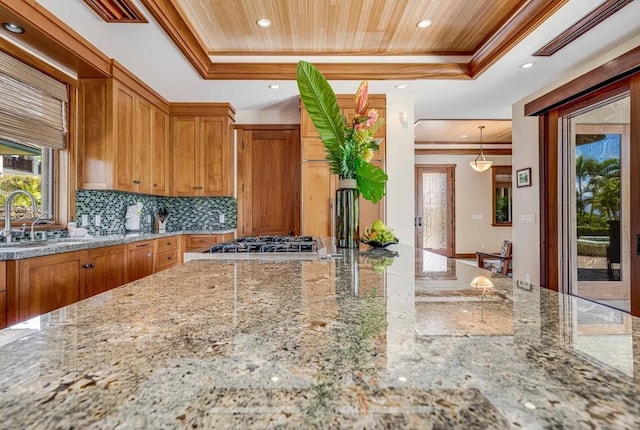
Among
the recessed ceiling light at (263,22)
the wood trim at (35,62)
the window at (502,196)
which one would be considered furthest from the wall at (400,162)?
the window at (502,196)

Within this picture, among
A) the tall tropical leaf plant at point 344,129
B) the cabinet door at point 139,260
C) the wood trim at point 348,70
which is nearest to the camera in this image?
the tall tropical leaf plant at point 344,129

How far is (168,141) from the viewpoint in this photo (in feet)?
13.8

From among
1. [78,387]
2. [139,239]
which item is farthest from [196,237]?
[78,387]

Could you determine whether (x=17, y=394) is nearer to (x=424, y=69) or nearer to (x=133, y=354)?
(x=133, y=354)

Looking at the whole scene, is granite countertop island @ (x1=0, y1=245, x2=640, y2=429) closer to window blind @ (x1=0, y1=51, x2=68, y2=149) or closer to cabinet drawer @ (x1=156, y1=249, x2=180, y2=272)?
window blind @ (x1=0, y1=51, x2=68, y2=149)

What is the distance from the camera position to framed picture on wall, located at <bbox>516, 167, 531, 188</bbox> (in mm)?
3965

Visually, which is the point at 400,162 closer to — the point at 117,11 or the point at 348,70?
the point at 348,70

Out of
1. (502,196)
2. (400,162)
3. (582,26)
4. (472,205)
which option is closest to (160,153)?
(400,162)

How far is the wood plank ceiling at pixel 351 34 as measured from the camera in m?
2.60

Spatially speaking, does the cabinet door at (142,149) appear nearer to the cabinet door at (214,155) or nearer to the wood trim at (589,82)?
the cabinet door at (214,155)

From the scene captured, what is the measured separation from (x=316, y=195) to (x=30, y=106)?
2598 millimetres

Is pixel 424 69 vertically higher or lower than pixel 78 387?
higher

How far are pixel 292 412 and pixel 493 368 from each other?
237 millimetres

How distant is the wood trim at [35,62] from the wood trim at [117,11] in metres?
0.69
